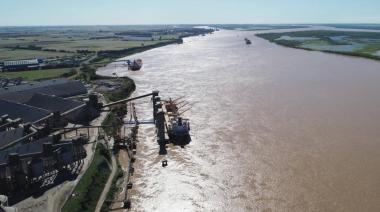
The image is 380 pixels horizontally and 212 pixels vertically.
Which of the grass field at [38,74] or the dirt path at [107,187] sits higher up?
the grass field at [38,74]

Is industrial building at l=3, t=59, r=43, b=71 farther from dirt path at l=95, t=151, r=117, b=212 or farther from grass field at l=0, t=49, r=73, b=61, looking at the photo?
dirt path at l=95, t=151, r=117, b=212

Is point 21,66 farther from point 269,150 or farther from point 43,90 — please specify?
point 269,150

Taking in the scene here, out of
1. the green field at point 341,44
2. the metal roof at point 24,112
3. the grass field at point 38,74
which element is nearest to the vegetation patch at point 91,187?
the metal roof at point 24,112

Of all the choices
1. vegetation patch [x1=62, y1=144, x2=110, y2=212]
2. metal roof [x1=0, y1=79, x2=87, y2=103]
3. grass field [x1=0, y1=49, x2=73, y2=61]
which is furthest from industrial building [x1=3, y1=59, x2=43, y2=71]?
vegetation patch [x1=62, y1=144, x2=110, y2=212]

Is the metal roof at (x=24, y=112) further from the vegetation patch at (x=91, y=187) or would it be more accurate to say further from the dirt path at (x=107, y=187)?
the dirt path at (x=107, y=187)

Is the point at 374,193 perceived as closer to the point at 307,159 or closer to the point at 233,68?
the point at 307,159

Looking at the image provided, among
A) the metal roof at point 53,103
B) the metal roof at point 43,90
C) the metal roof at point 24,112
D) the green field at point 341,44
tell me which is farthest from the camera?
the green field at point 341,44
